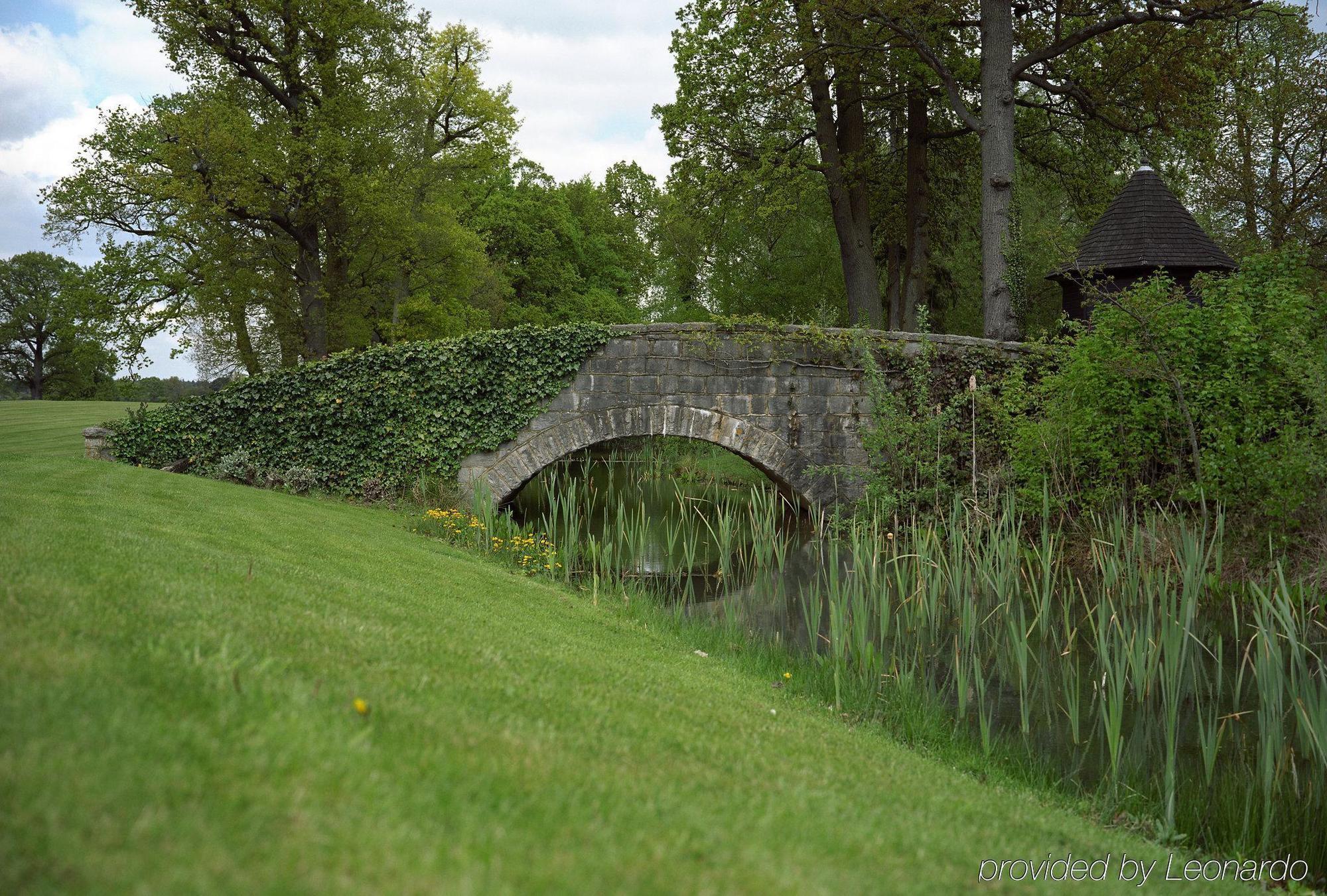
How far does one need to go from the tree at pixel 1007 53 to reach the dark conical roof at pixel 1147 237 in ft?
3.96

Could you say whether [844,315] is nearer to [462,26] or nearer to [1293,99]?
[1293,99]

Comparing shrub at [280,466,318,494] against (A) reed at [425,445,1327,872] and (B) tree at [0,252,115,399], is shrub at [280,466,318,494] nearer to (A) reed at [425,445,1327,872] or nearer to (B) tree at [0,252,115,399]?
(A) reed at [425,445,1327,872]

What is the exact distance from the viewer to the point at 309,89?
18578 mm

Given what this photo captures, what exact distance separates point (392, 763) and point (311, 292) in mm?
17403

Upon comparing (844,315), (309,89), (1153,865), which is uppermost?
(309,89)

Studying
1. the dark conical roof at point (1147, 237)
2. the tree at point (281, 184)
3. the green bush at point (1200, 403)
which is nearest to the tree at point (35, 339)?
the tree at point (281, 184)

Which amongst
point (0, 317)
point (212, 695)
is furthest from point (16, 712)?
point (0, 317)

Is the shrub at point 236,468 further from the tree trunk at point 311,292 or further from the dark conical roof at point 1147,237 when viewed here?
the dark conical roof at point 1147,237

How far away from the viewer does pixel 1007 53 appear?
14344 millimetres

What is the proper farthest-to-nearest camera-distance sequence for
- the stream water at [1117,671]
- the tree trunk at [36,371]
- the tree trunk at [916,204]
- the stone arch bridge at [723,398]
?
the tree trunk at [36,371], the tree trunk at [916,204], the stone arch bridge at [723,398], the stream water at [1117,671]

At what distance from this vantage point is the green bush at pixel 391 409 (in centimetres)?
1226

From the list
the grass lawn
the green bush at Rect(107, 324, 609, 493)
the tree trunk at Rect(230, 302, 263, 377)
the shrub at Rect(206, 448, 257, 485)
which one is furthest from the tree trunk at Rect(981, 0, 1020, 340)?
the tree trunk at Rect(230, 302, 263, 377)

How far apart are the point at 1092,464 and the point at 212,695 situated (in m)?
10.4

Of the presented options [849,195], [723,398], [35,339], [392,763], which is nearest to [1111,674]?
[392,763]
